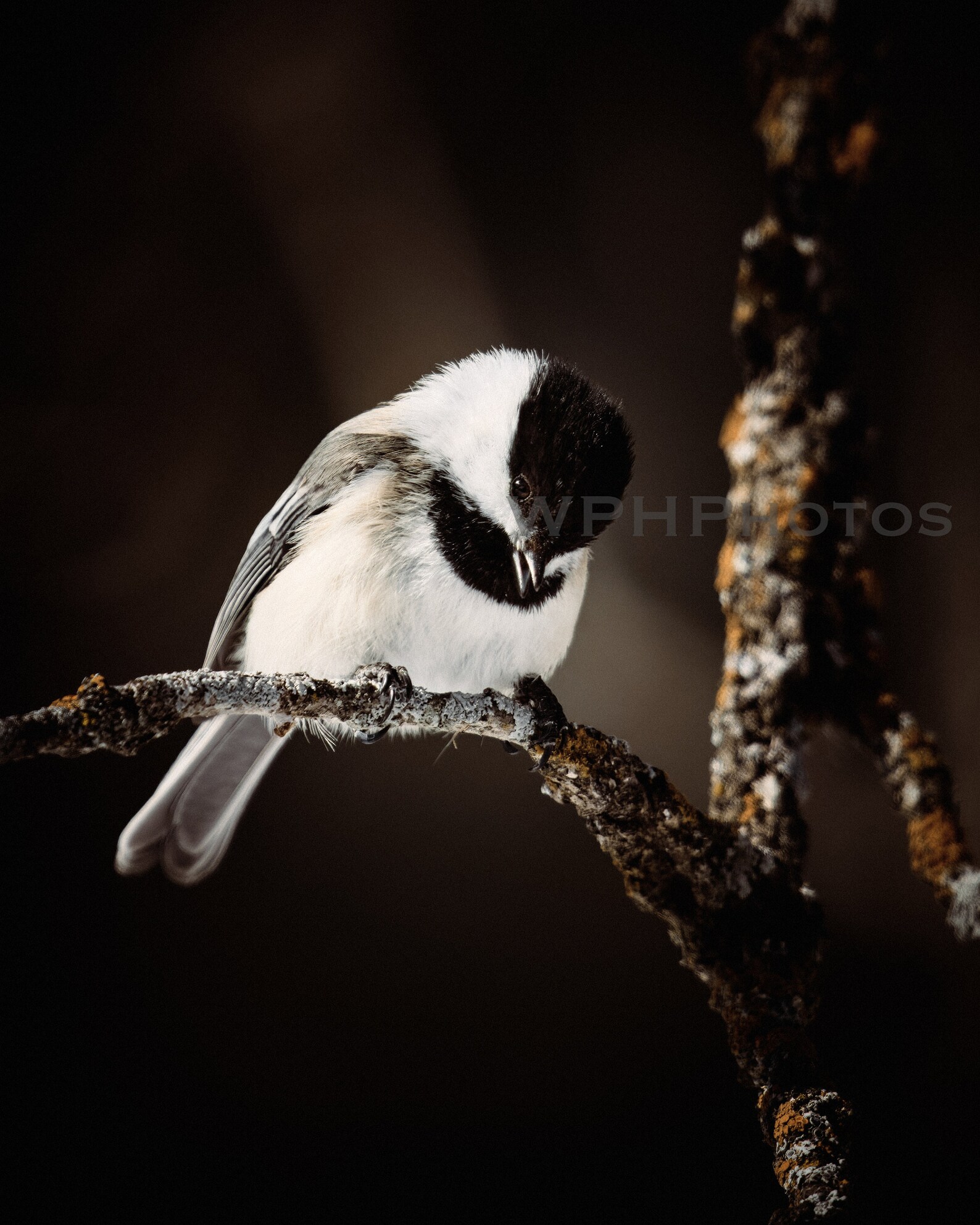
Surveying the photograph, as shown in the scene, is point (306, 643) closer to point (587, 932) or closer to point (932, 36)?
point (587, 932)

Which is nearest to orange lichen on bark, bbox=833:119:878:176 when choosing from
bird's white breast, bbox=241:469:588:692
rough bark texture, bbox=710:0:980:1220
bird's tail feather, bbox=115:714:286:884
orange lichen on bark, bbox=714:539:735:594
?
rough bark texture, bbox=710:0:980:1220

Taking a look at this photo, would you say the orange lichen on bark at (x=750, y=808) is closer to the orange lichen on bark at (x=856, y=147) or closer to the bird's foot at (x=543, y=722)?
the bird's foot at (x=543, y=722)

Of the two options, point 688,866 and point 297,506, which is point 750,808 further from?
point 297,506

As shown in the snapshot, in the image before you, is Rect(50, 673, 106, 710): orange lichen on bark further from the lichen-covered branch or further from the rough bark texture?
the rough bark texture

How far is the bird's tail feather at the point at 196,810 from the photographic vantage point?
0.85 m

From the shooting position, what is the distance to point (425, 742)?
1003 millimetres

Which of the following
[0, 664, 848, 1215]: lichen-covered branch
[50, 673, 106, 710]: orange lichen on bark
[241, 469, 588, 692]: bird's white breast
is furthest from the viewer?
[241, 469, 588, 692]: bird's white breast

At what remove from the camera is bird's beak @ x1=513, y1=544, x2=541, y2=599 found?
0.66m

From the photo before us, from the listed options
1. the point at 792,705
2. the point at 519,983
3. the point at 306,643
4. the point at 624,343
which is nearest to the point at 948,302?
the point at 624,343

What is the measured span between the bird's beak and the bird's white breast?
45 millimetres

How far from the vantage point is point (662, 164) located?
103cm

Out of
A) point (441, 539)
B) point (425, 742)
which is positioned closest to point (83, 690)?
point (441, 539)

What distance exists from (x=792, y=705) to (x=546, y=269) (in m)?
0.60

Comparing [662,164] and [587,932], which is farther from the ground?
[662,164]
